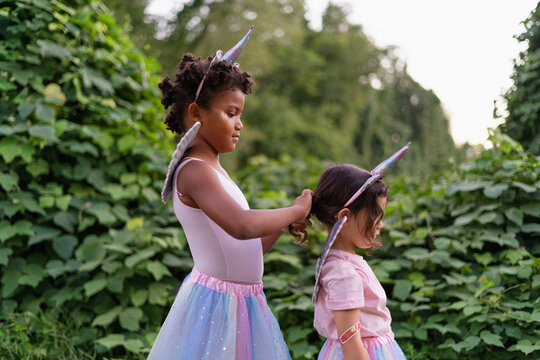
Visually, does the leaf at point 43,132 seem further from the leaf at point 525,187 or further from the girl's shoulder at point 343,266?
the leaf at point 525,187

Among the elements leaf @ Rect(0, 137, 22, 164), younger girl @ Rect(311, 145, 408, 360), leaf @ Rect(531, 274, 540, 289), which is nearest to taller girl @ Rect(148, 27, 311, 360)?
younger girl @ Rect(311, 145, 408, 360)

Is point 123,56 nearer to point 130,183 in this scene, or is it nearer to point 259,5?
point 130,183

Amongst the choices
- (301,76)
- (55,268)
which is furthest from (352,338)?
(301,76)

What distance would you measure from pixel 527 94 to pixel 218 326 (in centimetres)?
292

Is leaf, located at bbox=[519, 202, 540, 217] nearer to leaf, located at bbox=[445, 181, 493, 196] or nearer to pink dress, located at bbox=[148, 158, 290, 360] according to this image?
leaf, located at bbox=[445, 181, 493, 196]

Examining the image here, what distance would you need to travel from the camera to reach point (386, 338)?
1.81 meters

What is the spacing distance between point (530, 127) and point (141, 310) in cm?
301

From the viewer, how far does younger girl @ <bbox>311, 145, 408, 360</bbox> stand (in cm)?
173

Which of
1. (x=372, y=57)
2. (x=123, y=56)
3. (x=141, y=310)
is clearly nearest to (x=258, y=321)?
(x=141, y=310)

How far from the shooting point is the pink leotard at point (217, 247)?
177cm

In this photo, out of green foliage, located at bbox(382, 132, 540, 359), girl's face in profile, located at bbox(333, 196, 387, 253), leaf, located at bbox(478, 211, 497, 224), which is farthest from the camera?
leaf, located at bbox(478, 211, 497, 224)

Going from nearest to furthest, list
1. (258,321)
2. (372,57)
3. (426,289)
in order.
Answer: (258,321)
(426,289)
(372,57)

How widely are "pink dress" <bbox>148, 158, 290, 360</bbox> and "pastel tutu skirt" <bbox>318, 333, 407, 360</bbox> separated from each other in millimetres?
180

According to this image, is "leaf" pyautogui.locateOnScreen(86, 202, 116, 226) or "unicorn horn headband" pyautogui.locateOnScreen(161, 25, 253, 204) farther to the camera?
"leaf" pyautogui.locateOnScreen(86, 202, 116, 226)
